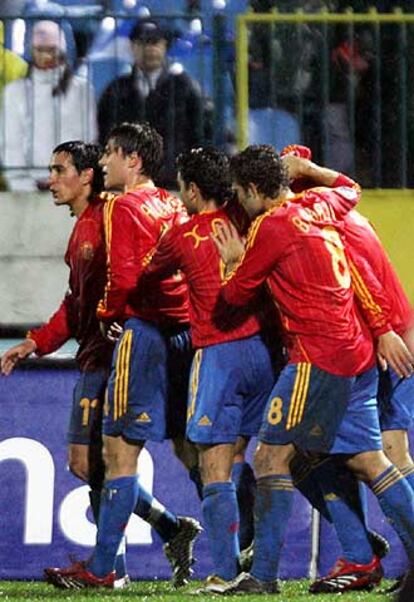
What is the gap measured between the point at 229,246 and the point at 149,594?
1512 millimetres

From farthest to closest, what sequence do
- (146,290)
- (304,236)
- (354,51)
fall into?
1. (354,51)
2. (146,290)
3. (304,236)

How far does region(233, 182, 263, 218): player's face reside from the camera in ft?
26.7

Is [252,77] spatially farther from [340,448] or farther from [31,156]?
[340,448]

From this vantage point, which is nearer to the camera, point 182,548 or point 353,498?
point 353,498

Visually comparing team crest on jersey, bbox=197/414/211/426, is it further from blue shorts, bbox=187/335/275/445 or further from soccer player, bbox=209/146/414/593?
soccer player, bbox=209/146/414/593

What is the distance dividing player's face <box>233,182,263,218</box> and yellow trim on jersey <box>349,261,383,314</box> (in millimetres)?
537

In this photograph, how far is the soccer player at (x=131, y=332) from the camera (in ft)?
28.5

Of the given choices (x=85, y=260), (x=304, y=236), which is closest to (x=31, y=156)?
(x=85, y=260)

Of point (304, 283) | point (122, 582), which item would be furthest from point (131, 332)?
point (122, 582)

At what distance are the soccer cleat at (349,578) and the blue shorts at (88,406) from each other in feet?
4.09

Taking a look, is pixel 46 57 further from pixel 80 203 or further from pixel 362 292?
pixel 362 292

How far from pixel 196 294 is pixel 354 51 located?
4.05 m

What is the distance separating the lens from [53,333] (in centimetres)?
918

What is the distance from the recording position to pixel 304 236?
26.5 ft
